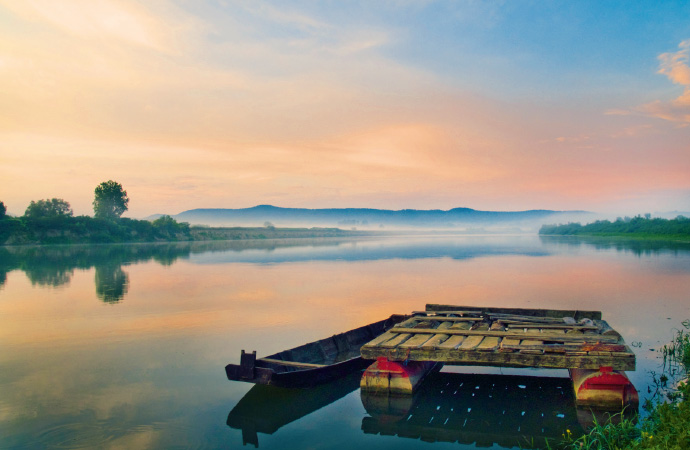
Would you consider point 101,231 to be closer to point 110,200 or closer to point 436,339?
point 110,200

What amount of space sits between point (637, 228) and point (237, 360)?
10791 centimetres

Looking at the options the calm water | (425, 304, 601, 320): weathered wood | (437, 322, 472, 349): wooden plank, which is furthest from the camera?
(425, 304, 601, 320): weathered wood

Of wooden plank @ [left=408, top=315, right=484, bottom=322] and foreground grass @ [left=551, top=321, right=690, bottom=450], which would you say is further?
wooden plank @ [left=408, top=315, right=484, bottom=322]

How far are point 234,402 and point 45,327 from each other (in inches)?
412

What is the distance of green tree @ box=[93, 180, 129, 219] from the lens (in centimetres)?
10362

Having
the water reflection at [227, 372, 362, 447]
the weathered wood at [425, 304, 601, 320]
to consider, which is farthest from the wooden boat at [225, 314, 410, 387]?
the weathered wood at [425, 304, 601, 320]

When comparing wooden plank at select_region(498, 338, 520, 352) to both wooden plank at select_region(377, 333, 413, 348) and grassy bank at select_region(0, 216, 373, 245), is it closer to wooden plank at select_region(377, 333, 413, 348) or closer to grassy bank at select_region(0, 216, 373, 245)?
wooden plank at select_region(377, 333, 413, 348)

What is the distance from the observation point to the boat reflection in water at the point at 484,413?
796 centimetres

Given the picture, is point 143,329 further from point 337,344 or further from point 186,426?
point 186,426

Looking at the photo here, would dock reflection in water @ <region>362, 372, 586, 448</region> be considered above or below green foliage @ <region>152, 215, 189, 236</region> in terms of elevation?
below

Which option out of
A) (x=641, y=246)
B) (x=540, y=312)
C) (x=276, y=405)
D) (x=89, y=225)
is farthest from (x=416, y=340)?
(x=89, y=225)

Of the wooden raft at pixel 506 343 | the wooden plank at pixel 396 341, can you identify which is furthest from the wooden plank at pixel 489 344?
the wooden plank at pixel 396 341

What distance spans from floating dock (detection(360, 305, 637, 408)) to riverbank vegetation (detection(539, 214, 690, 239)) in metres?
79.6

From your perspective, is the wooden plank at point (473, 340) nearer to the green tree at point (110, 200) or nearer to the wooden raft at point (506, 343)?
the wooden raft at point (506, 343)
